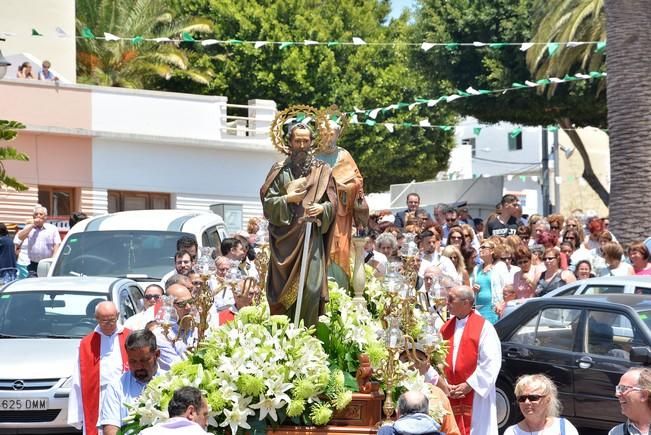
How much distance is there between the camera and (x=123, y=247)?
17.2 m

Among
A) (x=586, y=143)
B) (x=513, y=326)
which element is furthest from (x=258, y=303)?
(x=586, y=143)

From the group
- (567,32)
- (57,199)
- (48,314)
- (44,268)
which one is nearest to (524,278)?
(48,314)

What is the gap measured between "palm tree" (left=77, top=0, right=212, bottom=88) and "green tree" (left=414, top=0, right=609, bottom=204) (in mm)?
7972

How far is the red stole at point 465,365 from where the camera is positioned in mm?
10883

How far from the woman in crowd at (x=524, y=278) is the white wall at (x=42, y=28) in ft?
69.5

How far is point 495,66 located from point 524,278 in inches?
1086

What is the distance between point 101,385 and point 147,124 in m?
24.1

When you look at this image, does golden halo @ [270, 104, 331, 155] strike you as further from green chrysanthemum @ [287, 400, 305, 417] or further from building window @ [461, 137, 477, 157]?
building window @ [461, 137, 477, 157]

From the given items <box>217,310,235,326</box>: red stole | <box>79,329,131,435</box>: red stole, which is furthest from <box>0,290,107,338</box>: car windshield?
<box>79,329,131,435</box>: red stole

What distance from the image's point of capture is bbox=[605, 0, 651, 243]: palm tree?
65.5 feet

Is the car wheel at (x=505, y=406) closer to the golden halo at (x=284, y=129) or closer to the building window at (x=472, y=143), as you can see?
the golden halo at (x=284, y=129)

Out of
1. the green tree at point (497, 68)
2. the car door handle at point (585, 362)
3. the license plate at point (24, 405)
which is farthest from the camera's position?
the green tree at point (497, 68)

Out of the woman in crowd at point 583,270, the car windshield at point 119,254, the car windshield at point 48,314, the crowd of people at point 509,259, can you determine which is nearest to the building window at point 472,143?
the crowd of people at point 509,259

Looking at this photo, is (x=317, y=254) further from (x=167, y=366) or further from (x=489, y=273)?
(x=489, y=273)
